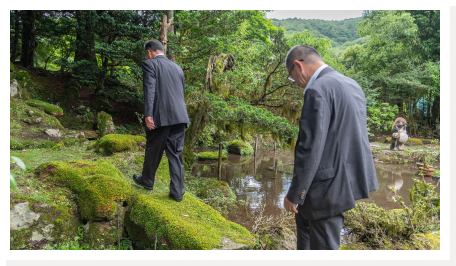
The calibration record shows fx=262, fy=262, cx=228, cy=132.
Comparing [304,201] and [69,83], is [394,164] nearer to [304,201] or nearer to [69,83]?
[304,201]

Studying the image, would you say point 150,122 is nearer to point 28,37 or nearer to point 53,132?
point 53,132

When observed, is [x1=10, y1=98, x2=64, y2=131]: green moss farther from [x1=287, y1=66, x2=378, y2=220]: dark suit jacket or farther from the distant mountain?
the distant mountain

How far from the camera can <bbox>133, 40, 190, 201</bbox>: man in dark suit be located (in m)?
2.93

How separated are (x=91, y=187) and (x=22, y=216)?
64cm

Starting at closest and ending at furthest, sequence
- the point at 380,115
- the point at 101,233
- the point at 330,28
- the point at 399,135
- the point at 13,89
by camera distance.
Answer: the point at 101,233, the point at 13,89, the point at 399,135, the point at 380,115, the point at 330,28

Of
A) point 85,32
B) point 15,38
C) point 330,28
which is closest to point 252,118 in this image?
point 85,32

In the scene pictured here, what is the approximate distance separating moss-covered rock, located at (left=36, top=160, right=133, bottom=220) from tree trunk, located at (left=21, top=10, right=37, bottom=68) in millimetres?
11038

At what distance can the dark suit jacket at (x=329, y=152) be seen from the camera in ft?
5.26

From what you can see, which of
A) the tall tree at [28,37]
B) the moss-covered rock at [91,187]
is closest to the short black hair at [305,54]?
the moss-covered rock at [91,187]

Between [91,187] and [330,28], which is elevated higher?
[330,28]

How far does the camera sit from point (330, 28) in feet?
98.6

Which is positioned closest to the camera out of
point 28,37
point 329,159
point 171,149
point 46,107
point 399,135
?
point 329,159

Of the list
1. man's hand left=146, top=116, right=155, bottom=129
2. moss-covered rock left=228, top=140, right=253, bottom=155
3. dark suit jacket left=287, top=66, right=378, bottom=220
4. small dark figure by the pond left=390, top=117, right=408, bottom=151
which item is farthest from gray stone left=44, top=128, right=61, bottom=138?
small dark figure by the pond left=390, top=117, right=408, bottom=151

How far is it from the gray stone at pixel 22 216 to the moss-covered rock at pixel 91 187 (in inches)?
17.2
